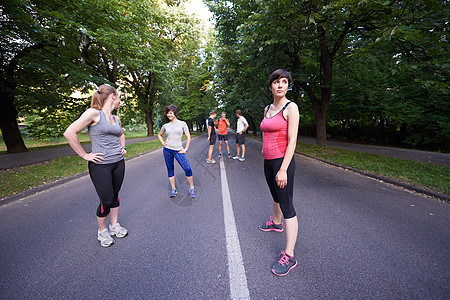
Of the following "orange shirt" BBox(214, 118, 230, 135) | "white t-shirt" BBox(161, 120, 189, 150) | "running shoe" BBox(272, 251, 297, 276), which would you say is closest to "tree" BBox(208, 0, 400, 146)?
"orange shirt" BBox(214, 118, 230, 135)

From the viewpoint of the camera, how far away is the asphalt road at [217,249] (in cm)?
177

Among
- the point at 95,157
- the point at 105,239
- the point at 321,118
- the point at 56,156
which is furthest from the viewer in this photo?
the point at 321,118

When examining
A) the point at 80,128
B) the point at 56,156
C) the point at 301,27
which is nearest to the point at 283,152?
the point at 80,128

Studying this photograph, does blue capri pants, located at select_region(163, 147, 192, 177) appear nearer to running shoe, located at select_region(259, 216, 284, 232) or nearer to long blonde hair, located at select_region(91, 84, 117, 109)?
long blonde hair, located at select_region(91, 84, 117, 109)

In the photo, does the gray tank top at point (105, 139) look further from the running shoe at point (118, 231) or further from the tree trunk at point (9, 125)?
the tree trunk at point (9, 125)

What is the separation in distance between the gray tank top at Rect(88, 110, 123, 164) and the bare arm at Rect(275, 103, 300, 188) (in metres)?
2.15

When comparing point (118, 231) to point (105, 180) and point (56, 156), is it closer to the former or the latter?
point (105, 180)

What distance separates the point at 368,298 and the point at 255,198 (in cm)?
243

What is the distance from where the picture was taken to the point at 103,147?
227cm

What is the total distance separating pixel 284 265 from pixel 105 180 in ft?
7.97

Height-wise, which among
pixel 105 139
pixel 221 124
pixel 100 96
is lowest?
pixel 105 139

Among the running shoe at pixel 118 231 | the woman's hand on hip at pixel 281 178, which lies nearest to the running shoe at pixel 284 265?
the woman's hand on hip at pixel 281 178

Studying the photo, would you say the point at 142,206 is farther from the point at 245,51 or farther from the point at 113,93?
the point at 245,51

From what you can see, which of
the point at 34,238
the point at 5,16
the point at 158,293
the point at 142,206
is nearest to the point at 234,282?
the point at 158,293
